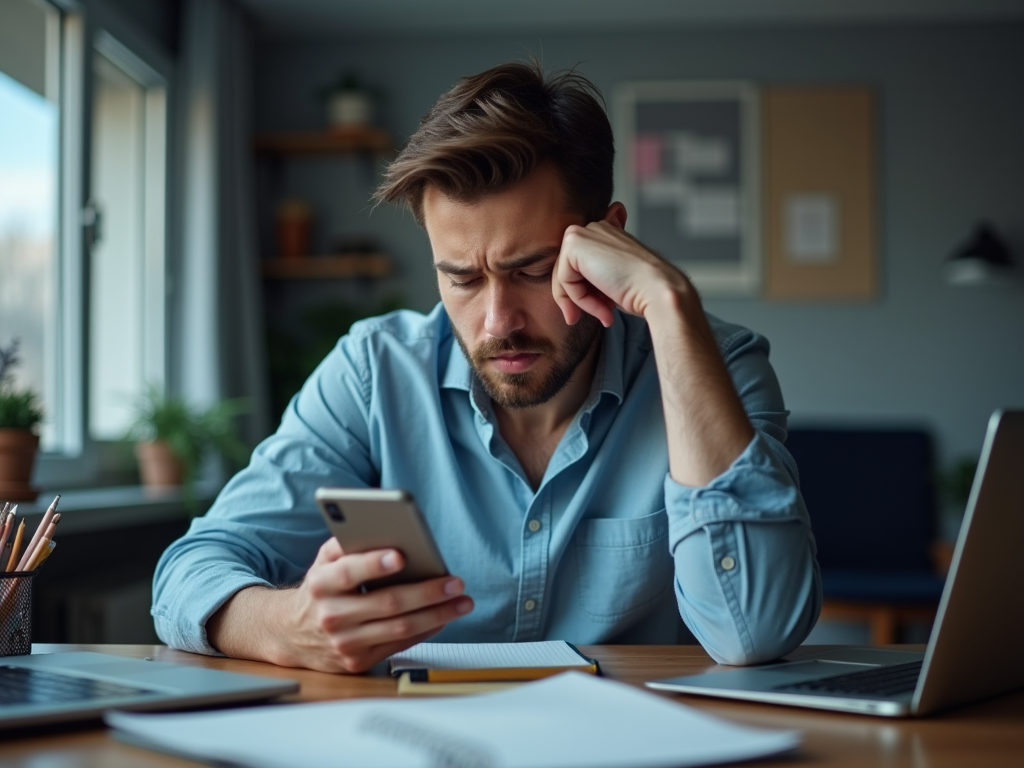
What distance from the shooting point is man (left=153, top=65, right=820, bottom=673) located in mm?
1128

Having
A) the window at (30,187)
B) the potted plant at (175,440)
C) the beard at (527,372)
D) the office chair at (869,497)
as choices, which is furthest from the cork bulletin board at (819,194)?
the beard at (527,372)

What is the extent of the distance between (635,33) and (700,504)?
3.83m

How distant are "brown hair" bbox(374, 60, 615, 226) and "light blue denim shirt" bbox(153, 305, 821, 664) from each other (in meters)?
0.22

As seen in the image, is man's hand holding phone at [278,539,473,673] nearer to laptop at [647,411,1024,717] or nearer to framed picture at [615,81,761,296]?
laptop at [647,411,1024,717]

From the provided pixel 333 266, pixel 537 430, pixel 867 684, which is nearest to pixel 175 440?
pixel 333 266

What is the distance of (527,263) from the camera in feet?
4.60

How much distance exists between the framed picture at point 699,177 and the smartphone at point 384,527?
371 cm

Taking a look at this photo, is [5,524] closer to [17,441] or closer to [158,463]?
[17,441]

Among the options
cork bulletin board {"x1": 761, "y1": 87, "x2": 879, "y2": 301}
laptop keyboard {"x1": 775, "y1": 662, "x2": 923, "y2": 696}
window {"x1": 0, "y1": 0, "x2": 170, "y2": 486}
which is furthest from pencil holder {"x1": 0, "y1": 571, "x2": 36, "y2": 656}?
cork bulletin board {"x1": 761, "y1": 87, "x2": 879, "y2": 301}

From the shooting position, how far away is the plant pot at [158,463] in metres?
3.42

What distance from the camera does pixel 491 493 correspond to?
146 cm

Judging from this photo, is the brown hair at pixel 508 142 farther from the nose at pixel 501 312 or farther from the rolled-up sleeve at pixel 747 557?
the rolled-up sleeve at pixel 747 557

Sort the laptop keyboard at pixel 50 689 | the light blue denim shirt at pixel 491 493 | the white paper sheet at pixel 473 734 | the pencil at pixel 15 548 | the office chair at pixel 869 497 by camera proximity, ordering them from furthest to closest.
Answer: the office chair at pixel 869 497 < the light blue denim shirt at pixel 491 493 < the pencil at pixel 15 548 < the laptop keyboard at pixel 50 689 < the white paper sheet at pixel 473 734

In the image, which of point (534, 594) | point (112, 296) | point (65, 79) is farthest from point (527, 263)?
point (112, 296)
